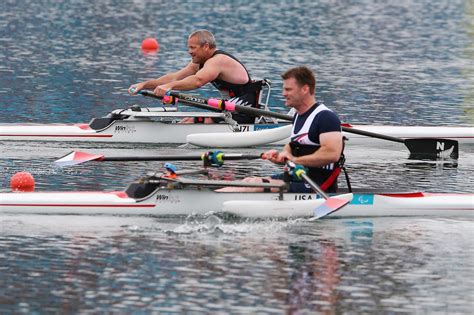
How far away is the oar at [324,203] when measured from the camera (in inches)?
654

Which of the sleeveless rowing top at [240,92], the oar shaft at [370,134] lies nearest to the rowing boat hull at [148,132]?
the sleeveless rowing top at [240,92]

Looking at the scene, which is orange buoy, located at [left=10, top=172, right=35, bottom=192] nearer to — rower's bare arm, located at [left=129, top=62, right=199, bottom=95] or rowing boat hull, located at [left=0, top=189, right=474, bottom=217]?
rowing boat hull, located at [left=0, top=189, right=474, bottom=217]

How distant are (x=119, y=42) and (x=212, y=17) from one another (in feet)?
29.4

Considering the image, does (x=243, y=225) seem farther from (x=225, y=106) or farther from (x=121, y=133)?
(x=121, y=133)

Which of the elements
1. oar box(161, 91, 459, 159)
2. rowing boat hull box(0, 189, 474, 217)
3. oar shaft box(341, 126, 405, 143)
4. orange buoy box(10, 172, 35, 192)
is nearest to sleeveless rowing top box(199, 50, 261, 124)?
oar box(161, 91, 459, 159)

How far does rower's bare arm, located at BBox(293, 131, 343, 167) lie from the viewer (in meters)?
16.9

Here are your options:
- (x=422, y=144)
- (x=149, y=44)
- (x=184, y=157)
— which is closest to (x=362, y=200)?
(x=184, y=157)

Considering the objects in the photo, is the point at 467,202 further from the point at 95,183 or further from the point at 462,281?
the point at 95,183

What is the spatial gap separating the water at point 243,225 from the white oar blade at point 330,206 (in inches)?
9.4

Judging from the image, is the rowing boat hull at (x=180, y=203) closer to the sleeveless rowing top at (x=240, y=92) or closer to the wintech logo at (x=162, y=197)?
the wintech logo at (x=162, y=197)

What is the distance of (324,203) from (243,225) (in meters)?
0.97

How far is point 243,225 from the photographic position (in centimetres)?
1688

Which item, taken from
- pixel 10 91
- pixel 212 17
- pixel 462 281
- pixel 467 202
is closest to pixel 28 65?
pixel 10 91

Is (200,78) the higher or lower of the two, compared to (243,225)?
higher
